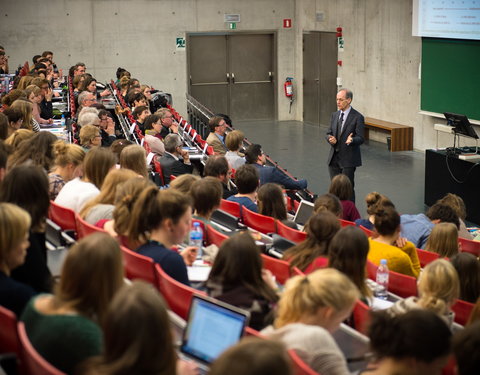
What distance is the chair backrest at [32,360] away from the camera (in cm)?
257

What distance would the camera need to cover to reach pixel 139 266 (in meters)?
4.09

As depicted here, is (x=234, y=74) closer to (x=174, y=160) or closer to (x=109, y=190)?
(x=174, y=160)

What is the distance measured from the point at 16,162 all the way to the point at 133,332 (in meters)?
4.06

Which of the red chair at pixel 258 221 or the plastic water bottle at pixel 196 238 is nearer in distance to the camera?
the plastic water bottle at pixel 196 238

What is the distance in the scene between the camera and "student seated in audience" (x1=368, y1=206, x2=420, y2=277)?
5.26 m

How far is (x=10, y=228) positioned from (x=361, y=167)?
418 inches

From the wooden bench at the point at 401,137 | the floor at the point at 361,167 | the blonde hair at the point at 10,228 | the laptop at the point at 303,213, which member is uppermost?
the blonde hair at the point at 10,228

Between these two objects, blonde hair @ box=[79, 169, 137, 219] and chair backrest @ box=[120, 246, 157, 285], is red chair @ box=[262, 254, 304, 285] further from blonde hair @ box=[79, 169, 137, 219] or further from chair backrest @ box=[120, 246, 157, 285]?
blonde hair @ box=[79, 169, 137, 219]

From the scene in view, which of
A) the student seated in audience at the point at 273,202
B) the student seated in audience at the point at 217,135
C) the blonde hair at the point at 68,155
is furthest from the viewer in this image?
the student seated in audience at the point at 217,135

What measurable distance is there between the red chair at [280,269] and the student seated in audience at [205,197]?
3.36 ft

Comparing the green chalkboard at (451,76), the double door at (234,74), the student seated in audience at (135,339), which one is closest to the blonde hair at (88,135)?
the student seated in audience at (135,339)

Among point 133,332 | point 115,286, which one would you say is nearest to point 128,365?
point 133,332

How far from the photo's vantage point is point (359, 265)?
4.24 metres

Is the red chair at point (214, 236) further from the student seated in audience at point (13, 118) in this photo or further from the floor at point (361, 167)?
the floor at point (361, 167)
